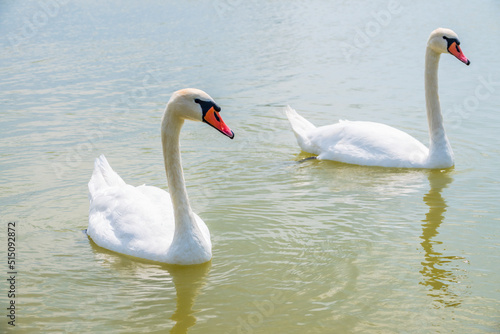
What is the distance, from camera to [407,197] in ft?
29.5

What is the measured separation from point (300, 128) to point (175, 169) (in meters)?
4.79

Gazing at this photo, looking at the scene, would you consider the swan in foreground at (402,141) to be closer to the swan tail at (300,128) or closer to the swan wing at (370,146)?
the swan wing at (370,146)

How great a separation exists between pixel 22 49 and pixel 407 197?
14.9 metres

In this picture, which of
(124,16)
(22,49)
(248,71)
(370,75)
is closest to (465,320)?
(370,75)

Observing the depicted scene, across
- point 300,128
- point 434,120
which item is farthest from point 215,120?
point 300,128

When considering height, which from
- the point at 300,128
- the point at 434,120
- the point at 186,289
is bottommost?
the point at 186,289

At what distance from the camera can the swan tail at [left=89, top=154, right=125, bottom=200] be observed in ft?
27.4

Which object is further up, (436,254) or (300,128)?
(300,128)

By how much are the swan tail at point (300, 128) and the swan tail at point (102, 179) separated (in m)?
3.61

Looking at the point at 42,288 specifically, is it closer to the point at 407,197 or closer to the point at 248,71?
the point at 407,197

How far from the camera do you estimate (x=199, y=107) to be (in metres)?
6.47

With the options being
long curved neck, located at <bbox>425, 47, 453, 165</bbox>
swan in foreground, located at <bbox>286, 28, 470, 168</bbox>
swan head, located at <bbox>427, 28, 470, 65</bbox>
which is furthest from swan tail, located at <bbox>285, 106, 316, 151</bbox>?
swan head, located at <bbox>427, 28, 470, 65</bbox>

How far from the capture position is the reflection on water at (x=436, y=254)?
6344 millimetres

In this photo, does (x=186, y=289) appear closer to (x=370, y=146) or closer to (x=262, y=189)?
(x=262, y=189)
